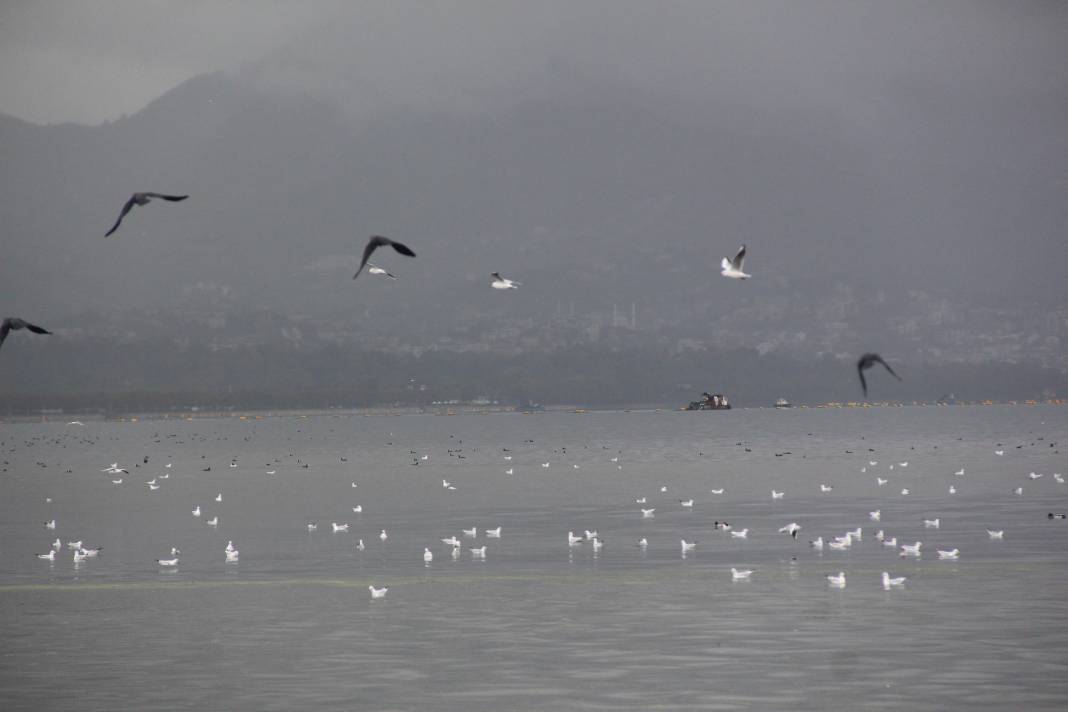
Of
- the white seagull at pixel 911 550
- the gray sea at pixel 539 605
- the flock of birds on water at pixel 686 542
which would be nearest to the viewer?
the gray sea at pixel 539 605

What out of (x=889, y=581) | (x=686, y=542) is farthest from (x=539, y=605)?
(x=686, y=542)

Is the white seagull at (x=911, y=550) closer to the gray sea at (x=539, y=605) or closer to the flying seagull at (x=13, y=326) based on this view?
the gray sea at (x=539, y=605)

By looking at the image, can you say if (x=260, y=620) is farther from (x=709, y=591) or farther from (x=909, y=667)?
(x=909, y=667)

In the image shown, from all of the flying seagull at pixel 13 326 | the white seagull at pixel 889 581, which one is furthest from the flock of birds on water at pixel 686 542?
the flying seagull at pixel 13 326

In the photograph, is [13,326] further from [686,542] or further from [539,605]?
[686,542]

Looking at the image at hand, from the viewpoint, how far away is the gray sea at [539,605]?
2598 cm

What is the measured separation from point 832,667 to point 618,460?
300 feet

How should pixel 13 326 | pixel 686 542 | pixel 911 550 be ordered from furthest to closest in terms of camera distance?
pixel 686 542
pixel 911 550
pixel 13 326

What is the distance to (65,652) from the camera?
30.2 metres

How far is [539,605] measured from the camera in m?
35.3

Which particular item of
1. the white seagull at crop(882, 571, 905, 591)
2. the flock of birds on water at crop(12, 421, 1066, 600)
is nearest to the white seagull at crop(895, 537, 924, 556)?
the flock of birds on water at crop(12, 421, 1066, 600)

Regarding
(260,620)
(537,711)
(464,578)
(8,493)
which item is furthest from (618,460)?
(537,711)

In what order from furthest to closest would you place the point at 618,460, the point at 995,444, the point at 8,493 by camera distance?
the point at 995,444
the point at 618,460
the point at 8,493

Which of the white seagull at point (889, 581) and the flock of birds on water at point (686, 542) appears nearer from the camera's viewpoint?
the white seagull at point (889, 581)
